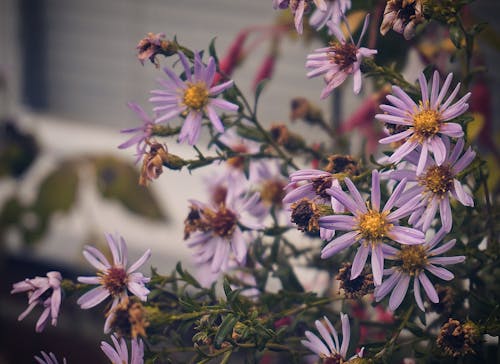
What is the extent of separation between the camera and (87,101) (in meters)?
1.94

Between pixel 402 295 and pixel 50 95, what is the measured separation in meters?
1.66

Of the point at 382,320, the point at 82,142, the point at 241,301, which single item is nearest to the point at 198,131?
the point at 241,301

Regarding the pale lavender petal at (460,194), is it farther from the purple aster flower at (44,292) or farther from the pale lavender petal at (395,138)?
the purple aster flower at (44,292)

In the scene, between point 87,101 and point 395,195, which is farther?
point 87,101

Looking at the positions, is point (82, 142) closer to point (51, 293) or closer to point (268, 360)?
point (268, 360)

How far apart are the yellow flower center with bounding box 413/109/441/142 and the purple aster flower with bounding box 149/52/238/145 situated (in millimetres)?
138

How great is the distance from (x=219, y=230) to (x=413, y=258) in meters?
0.16

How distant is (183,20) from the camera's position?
5.69ft

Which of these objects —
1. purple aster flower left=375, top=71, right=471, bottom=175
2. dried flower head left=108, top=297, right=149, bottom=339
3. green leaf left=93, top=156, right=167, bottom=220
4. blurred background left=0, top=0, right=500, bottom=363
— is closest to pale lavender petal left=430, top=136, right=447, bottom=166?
purple aster flower left=375, top=71, right=471, bottom=175

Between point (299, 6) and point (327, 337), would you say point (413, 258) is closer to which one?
point (327, 337)

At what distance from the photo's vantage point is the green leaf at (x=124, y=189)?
4.10 ft

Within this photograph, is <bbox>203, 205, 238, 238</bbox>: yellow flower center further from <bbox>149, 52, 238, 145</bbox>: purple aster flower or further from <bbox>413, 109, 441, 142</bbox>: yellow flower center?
<bbox>413, 109, 441, 142</bbox>: yellow flower center

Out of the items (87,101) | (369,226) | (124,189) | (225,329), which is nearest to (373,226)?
(369,226)

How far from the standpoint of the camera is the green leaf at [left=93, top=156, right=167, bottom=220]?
125cm
